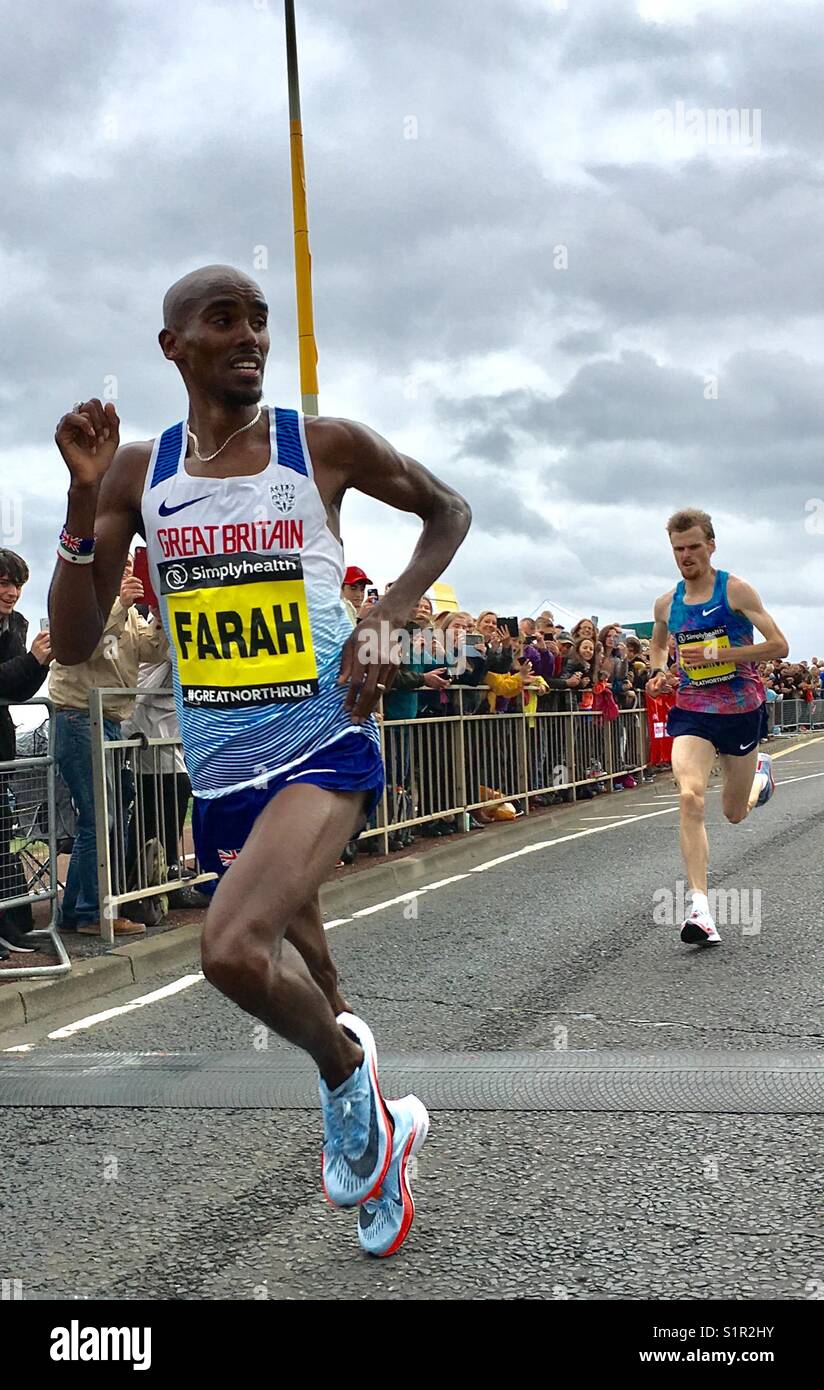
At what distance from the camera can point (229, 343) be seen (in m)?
3.49

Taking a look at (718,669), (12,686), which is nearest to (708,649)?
(718,669)

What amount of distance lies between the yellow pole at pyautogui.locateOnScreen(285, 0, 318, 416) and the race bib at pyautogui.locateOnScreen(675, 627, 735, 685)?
7.81 metres

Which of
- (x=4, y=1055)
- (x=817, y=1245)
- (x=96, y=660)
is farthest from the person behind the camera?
(x=96, y=660)

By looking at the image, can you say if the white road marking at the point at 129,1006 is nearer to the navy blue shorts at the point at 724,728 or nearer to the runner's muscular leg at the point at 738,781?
the navy blue shorts at the point at 724,728

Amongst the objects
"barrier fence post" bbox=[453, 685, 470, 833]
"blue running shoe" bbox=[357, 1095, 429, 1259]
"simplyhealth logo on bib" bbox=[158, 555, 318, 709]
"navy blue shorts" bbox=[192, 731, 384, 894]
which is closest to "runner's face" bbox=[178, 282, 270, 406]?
"simplyhealth logo on bib" bbox=[158, 555, 318, 709]

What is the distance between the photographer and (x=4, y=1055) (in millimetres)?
5801

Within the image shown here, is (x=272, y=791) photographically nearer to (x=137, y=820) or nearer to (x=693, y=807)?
(x=693, y=807)

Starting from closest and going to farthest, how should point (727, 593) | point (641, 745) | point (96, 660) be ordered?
1. point (727, 593)
2. point (96, 660)
3. point (641, 745)

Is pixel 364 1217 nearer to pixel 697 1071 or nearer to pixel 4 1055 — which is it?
pixel 697 1071

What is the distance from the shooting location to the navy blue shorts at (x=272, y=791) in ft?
11.2

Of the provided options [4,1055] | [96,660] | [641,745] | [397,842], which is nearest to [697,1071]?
[4,1055]

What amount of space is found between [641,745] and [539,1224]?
17760mm

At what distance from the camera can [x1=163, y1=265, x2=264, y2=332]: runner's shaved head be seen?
11.4ft

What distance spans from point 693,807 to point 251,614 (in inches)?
175
